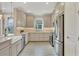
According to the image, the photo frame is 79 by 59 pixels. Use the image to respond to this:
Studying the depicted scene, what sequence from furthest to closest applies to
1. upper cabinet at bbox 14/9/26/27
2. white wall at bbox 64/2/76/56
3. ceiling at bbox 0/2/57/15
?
upper cabinet at bbox 14/9/26/27
ceiling at bbox 0/2/57/15
white wall at bbox 64/2/76/56

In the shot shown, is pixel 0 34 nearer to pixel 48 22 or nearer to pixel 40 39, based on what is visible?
pixel 40 39

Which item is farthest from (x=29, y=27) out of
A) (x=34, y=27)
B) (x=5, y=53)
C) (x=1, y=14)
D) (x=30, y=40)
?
(x=5, y=53)

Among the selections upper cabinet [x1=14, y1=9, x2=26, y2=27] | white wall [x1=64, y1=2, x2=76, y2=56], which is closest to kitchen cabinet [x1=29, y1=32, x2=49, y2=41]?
upper cabinet [x1=14, y1=9, x2=26, y2=27]

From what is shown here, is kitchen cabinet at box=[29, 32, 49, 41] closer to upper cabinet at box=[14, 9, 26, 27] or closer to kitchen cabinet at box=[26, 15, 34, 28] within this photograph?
kitchen cabinet at box=[26, 15, 34, 28]

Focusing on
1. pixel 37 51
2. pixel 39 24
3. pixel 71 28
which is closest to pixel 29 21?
pixel 39 24

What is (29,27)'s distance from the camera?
563 inches

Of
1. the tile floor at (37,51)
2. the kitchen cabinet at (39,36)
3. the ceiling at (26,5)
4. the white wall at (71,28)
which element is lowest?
the tile floor at (37,51)

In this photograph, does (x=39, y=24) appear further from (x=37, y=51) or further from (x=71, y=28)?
(x=71, y=28)

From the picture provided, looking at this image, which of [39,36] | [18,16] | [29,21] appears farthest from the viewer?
[29,21]

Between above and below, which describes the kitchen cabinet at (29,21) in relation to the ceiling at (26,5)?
below

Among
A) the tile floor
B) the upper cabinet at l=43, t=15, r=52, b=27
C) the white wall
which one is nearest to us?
the white wall

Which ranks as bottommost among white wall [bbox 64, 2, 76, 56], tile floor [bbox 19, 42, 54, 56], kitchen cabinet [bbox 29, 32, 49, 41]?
tile floor [bbox 19, 42, 54, 56]

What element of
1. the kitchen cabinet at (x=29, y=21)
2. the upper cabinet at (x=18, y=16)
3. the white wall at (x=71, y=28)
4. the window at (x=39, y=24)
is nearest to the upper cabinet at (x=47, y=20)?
the window at (x=39, y=24)

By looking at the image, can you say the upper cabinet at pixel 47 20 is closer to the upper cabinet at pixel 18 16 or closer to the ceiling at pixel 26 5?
the upper cabinet at pixel 18 16
